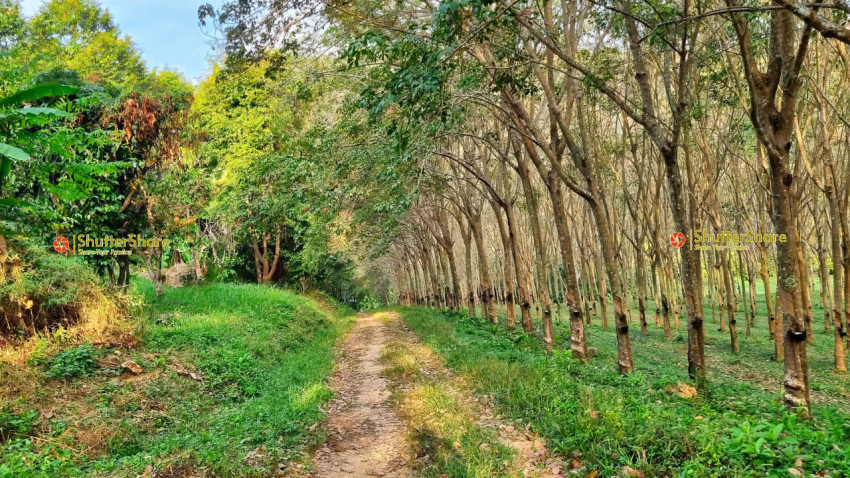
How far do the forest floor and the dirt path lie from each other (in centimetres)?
1

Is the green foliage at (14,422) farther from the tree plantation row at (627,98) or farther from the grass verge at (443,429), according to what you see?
the tree plantation row at (627,98)

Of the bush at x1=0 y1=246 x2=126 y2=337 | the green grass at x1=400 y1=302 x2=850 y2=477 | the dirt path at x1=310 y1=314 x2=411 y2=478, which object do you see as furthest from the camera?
the bush at x1=0 y1=246 x2=126 y2=337

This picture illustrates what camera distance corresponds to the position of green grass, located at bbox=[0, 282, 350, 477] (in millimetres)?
5211

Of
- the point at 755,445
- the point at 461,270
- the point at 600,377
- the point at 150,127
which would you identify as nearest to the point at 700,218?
the point at 600,377

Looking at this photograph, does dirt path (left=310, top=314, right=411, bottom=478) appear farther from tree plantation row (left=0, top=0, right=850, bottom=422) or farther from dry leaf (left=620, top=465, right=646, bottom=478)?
tree plantation row (left=0, top=0, right=850, bottom=422)

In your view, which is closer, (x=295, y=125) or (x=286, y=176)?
(x=286, y=176)

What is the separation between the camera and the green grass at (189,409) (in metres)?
5.21

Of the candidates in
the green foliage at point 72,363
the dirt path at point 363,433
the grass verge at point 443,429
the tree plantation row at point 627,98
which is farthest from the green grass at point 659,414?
the green foliage at point 72,363

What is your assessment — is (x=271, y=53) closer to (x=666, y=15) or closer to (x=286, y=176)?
(x=286, y=176)

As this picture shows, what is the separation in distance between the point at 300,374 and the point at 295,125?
11.5 metres

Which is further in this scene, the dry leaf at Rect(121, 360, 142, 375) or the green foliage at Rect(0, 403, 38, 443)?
the dry leaf at Rect(121, 360, 142, 375)

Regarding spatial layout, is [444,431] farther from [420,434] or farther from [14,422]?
[14,422]

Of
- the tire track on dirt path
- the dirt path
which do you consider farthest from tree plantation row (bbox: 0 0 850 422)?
the dirt path

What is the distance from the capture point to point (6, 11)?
76.2ft
